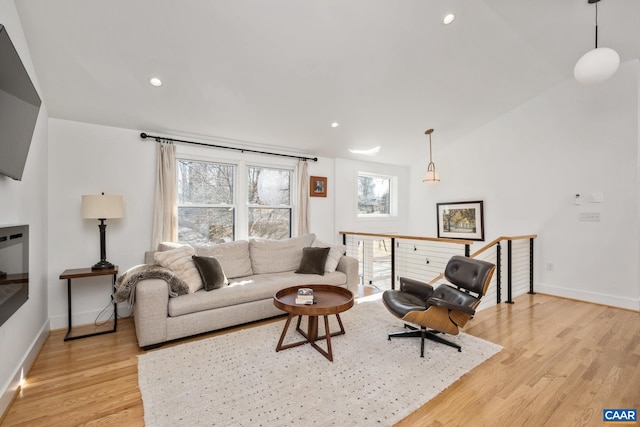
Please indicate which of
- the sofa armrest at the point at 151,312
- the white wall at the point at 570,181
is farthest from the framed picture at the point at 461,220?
the sofa armrest at the point at 151,312

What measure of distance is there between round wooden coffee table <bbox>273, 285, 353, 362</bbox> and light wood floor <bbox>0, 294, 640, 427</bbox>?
2.57 feet

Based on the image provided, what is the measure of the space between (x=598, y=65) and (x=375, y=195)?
3.90 m

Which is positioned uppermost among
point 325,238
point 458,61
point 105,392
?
point 458,61

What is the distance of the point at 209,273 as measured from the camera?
307cm

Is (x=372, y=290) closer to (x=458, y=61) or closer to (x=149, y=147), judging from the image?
(x=458, y=61)

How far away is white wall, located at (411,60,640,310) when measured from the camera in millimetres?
3699

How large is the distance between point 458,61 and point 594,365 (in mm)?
3147

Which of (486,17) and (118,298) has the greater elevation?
(486,17)

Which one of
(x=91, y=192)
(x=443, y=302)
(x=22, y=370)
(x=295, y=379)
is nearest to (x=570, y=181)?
(x=443, y=302)

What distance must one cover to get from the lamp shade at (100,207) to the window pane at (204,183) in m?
0.88

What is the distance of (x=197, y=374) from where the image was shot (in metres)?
2.20

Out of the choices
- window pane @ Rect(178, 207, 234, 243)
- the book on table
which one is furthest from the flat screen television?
the book on table

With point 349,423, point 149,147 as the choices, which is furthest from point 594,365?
point 149,147

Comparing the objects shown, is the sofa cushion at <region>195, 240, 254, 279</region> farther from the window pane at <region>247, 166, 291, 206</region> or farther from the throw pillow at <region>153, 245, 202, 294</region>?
the window pane at <region>247, 166, 291, 206</region>
